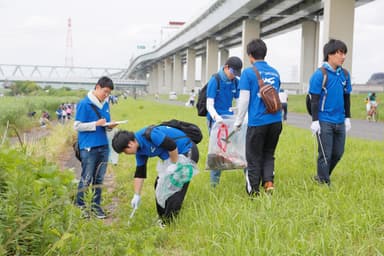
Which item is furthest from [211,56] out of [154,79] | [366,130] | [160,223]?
[154,79]

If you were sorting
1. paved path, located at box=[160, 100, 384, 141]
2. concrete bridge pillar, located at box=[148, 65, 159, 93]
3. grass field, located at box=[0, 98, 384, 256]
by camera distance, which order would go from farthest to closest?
concrete bridge pillar, located at box=[148, 65, 159, 93] < paved path, located at box=[160, 100, 384, 141] < grass field, located at box=[0, 98, 384, 256]

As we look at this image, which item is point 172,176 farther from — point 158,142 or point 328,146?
point 328,146

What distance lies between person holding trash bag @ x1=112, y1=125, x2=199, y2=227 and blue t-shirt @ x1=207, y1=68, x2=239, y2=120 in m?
A: 1.20

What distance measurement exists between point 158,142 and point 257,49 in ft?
5.26

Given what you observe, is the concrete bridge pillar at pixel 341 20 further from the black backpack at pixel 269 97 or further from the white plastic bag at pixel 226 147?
the black backpack at pixel 269 97

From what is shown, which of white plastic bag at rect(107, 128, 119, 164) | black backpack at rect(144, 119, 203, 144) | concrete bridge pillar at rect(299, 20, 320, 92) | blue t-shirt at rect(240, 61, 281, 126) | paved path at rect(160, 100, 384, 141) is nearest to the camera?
black backpack at rect(144, 119, 203, 144)

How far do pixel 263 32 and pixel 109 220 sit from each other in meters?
50.5

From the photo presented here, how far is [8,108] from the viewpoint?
79.4 feet

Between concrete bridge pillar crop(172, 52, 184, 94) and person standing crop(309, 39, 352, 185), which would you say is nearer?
person standing crop(309, 39, 352, 185)

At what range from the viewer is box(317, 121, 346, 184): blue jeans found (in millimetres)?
5266

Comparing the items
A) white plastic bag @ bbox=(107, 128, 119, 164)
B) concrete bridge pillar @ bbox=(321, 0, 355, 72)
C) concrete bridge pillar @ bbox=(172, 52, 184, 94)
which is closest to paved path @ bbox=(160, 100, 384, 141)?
concrete bridge pillar @ bbox=(321, 0, 355, 72)

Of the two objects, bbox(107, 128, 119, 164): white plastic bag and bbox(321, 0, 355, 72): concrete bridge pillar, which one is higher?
bbox(321, 0, 355, 72): concrete bridge pillar

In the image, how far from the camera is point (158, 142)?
436 centimetres

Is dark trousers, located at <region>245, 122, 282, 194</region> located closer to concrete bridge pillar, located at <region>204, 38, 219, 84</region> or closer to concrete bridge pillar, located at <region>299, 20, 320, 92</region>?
concrete bridge pillar, located at <region>299, 20, 320, 92</region>
